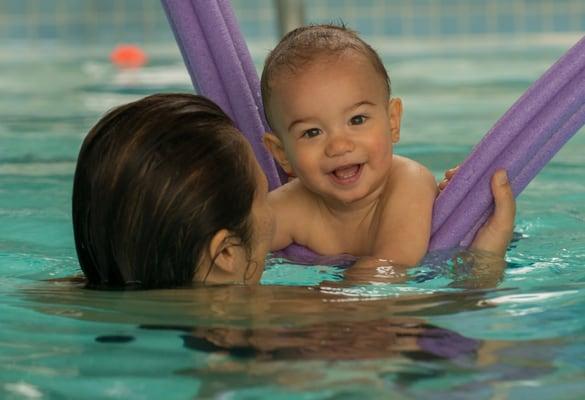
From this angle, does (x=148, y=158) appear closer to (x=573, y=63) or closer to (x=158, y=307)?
(x=158, y=307)

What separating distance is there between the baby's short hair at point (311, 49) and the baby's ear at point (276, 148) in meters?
0.10

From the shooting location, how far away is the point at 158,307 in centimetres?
211

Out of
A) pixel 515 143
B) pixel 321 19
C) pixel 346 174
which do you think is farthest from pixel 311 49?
pixel 321 19

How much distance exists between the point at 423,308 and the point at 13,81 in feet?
20.2

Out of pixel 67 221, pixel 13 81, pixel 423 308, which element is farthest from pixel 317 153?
pixel 13 81

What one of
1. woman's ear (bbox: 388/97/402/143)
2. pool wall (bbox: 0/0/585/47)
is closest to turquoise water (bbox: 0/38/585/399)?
woman's ear (bbox: 388/97/402/143)

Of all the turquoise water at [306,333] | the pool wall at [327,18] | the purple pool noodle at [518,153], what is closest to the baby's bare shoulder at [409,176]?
the purple pool noodle at [518,153]

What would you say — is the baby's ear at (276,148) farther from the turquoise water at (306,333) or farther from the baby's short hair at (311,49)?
the turquoise water at (306,333)

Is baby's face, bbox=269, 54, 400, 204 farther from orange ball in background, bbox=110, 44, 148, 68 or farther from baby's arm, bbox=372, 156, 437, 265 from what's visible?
orange ball in background, bbox=110, 44, 148, 68

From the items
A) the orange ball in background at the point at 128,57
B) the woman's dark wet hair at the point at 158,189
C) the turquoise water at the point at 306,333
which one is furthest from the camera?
the orange ball in background at the point at 128,57

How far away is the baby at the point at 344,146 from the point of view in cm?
262

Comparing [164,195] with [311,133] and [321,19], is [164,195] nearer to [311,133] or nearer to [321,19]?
[311,133]

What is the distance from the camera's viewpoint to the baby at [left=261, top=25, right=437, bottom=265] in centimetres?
262

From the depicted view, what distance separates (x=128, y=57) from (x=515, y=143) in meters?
6.43
